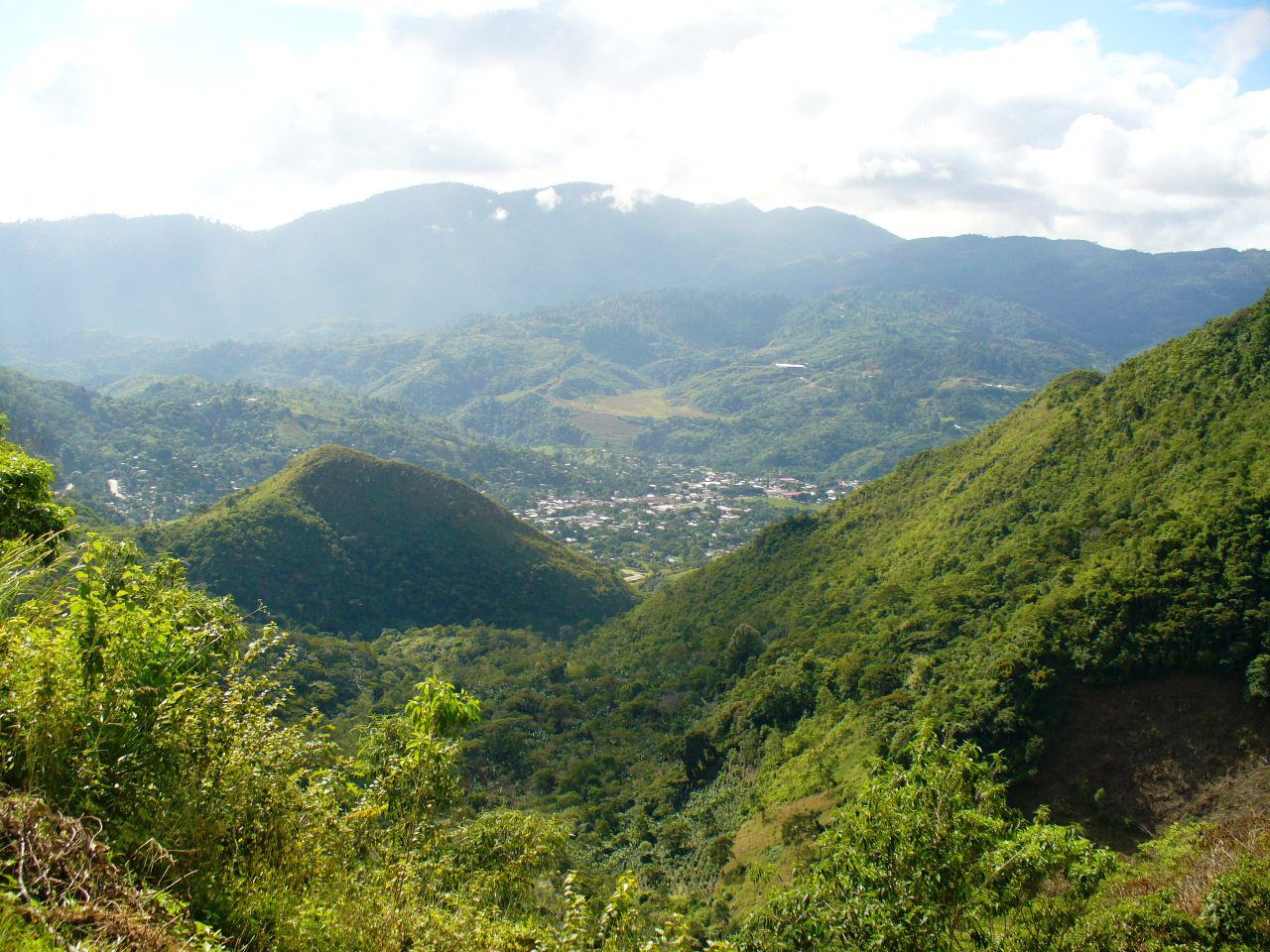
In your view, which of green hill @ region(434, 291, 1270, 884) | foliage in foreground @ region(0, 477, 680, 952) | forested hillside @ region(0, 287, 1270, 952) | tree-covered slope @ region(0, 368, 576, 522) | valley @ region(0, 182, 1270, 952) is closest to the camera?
foliage in foreground @ region(0, 477, 680, 952)

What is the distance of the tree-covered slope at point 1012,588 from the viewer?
24672mm

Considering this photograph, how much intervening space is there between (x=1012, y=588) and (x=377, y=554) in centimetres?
5610

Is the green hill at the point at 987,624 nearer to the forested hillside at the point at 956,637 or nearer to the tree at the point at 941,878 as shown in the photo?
the forested hillside at the point at 956,637

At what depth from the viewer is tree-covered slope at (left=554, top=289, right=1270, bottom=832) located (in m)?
24.7

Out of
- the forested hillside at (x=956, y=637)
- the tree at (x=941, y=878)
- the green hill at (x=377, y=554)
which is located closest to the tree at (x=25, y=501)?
the tree at (x=941, y=878)

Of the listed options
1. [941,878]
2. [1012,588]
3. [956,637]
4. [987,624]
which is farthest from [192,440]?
[941,878]

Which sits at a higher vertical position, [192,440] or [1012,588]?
[1012,588]

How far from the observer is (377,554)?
71.3m

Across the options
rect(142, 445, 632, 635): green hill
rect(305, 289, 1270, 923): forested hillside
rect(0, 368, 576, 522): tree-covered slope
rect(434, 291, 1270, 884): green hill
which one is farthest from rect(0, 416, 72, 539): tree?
rect(0, 368, 576, 522): tree-covered slope

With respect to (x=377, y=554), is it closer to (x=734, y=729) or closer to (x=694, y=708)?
(x=694, y=708)

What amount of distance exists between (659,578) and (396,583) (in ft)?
143

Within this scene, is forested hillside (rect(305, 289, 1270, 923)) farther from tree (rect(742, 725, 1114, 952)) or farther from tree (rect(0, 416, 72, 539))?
tree (rect(0, 416, 72, 539))

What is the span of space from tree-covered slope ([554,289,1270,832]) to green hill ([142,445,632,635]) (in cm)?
1508

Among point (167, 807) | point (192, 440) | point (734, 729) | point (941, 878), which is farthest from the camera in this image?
point (192, 440)
